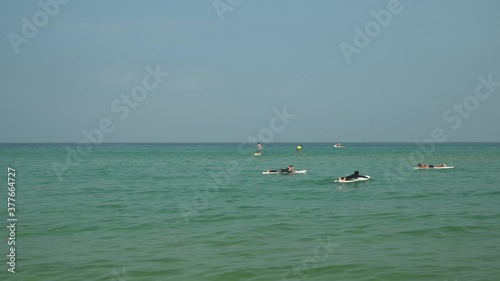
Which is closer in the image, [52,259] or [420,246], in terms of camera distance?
[52,259]

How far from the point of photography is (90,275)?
11609 mm

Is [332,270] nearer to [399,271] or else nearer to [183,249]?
[399,271]

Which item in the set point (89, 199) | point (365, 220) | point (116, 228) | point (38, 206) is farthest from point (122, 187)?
point (365, 220)

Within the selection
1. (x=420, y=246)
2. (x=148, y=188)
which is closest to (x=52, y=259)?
(x=420, y=246)

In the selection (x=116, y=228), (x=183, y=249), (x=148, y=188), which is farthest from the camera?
(x=148, y=188)

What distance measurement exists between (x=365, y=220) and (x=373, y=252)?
5116 millimetres

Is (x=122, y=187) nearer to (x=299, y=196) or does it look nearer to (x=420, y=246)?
(x=299, y=196)

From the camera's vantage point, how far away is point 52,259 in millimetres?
13039

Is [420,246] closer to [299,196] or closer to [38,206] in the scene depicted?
[299,196]

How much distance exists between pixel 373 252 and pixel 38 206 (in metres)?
15.8

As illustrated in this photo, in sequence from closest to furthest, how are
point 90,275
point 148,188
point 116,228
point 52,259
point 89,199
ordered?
point 90,275
point 52,259
point 116,228
point 89,199
point 148,188

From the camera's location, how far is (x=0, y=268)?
1227cm

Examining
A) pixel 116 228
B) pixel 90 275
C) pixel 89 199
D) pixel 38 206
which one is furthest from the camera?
pixel 89 199

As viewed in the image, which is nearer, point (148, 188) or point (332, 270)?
point (332, 270)
